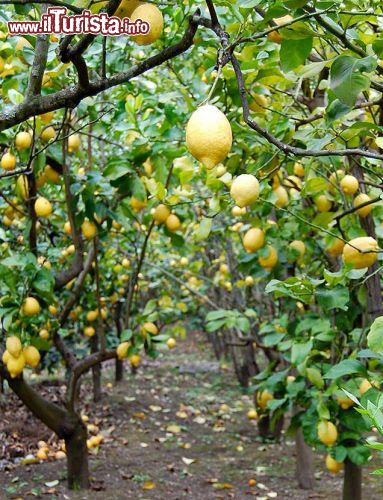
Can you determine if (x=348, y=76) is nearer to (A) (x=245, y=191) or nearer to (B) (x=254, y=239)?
(A) (x=245, y=191)

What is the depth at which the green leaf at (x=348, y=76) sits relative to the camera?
4.09ft

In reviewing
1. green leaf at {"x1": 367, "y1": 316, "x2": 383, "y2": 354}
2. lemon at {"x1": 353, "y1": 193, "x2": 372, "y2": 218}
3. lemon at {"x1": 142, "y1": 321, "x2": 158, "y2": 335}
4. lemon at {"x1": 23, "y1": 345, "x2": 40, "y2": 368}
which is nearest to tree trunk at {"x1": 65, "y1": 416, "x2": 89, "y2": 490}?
lemon at {"x1": 142, "y1": 321, "x2": 158, "y2": 335}

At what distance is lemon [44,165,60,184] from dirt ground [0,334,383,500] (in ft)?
6.25

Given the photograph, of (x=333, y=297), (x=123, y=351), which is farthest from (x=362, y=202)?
(x=123, y=351)

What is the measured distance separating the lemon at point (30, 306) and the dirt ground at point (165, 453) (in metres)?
1.47

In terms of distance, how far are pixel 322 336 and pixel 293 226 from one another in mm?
790

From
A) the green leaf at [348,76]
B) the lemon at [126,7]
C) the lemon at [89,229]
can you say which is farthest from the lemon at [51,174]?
the green leaf at [348,76]

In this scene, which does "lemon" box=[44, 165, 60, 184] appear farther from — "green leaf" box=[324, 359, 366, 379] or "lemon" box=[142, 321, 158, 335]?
"green leaf" box=[324, 359, 366, 379]

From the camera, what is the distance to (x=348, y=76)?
1.25m

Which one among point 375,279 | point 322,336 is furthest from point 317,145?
point 322,336

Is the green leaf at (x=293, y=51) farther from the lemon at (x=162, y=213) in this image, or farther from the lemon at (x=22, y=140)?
the lemon at (x=162, y=213)

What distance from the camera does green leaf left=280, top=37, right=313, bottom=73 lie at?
52.9 inches

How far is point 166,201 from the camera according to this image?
257cm

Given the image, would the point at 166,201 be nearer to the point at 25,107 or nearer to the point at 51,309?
the point at 25,107
